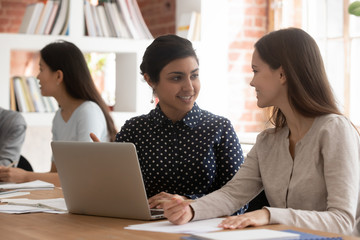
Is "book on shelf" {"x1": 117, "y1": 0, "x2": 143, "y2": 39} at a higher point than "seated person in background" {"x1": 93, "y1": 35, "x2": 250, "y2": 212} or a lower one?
higher

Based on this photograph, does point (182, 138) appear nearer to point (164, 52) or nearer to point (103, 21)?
point (164, 52)

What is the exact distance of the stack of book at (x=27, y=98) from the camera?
398 centimetres

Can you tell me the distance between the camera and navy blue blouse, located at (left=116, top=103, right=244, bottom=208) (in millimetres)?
2328

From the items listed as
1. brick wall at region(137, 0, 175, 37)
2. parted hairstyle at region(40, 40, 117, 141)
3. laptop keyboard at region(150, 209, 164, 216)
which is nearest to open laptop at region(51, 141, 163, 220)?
laptop keyboard at region(150, 209, 164, 216)

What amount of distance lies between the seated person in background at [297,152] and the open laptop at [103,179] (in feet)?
0.42

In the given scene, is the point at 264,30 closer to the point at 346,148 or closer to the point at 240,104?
the point at 240,104

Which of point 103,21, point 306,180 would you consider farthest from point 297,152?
point 103,21

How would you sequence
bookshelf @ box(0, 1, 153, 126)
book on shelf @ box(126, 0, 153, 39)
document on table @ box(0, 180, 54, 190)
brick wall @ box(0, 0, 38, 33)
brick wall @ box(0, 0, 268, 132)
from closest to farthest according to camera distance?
document on table @ box(0, 180, 54, 190), bookshelf @ box(0, 1, 153, 126), book on shelf @ box(126, 0, 153, 39), brick wall @ box(0, 0, 268, 132), brick wall @ box(0, 0, 38, 33)

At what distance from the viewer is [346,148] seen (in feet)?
5.87

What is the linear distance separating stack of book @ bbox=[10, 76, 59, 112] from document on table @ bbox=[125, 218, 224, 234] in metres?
2.49

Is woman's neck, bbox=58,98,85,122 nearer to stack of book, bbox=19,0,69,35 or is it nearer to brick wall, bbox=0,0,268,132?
stack of book, bbox=19,0,69,35

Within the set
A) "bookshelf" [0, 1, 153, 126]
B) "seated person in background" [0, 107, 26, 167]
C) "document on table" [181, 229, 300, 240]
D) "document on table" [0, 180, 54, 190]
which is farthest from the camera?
"bookshelf" [0, 1, 153, 126]

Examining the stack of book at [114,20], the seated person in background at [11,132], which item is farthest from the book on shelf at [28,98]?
the stack of book at [114,20]

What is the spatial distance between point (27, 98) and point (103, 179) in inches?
93.9
